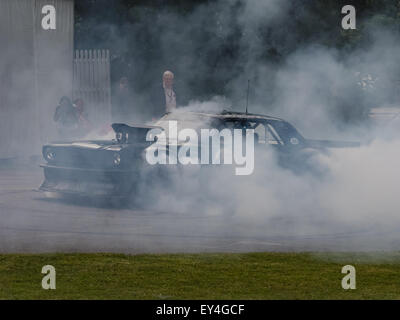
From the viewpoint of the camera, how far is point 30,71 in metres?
19.3

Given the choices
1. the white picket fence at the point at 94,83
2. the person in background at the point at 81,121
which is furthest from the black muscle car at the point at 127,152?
the white picket fence at the point at 94,83

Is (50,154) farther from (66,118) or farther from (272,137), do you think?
(66,118)

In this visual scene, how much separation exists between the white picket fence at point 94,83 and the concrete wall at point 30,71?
0.48m

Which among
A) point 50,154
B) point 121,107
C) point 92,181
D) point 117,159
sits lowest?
point 92,181

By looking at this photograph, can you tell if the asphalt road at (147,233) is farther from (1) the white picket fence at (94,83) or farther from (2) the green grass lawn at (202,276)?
(1) the white picket fence at (94,83)

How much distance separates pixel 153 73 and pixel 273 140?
9524mm

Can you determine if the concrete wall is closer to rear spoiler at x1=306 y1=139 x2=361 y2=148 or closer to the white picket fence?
the white picket fence

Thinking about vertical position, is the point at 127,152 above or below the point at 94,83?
below

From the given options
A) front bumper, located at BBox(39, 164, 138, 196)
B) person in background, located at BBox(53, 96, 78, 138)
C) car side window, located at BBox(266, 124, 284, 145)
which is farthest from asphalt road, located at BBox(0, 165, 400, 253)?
person in background, located at BBox(53, 96, 78, 138)

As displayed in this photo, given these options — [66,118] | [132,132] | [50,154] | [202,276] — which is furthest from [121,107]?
[202,276]

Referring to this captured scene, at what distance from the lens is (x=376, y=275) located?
770cm

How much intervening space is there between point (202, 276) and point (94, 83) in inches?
573

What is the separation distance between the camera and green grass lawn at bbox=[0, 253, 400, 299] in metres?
6.88
